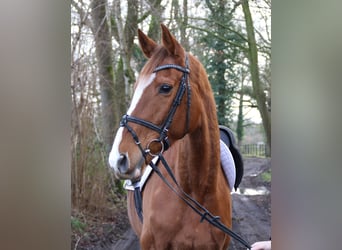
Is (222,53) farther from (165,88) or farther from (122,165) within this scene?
(122,165)

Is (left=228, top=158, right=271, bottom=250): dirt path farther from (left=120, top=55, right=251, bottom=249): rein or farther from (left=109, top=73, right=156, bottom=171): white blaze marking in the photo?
(left=109, top=73, right=156, bottom=171): white blaze marking

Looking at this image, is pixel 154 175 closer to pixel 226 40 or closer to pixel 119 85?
pixel 119 85

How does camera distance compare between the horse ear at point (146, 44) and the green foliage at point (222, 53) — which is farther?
the green foliage at point (222, 53)

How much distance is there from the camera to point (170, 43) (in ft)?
4.22

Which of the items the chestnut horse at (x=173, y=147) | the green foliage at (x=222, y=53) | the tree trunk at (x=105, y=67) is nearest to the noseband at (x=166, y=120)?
the chestnut horse at (x=173, y=147)

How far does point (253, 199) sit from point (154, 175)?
33 centimetres

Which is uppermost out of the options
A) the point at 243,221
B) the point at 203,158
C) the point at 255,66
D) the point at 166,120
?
the point at 255,66

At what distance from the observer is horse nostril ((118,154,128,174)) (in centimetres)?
119

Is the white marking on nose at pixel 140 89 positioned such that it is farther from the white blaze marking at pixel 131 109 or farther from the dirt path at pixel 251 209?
the dirt path at pixel 251 209

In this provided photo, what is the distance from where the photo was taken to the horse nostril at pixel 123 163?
1.19m

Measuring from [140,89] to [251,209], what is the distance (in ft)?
1.82

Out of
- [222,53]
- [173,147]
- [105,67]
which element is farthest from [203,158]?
[105,67]
